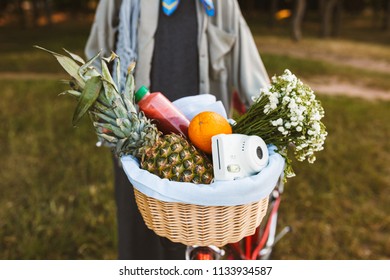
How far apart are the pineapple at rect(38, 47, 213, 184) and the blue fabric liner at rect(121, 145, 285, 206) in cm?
6

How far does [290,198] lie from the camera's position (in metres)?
4.97

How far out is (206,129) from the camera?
163 centimetres

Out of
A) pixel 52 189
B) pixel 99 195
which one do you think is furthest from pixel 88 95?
pixel 52 189

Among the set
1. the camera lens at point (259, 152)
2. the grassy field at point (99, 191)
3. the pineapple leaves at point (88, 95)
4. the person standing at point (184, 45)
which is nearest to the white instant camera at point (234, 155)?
the camera lens at point (259, 152)

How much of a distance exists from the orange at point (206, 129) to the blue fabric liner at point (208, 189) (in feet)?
0.57

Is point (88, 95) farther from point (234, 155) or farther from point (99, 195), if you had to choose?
point (99, 195)

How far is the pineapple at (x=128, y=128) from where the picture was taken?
154 cm

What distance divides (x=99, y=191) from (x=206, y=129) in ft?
11.5

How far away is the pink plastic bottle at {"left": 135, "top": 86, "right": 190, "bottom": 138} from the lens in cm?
173

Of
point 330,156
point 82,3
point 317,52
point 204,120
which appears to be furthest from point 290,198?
point 82,3

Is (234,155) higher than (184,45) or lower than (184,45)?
higher

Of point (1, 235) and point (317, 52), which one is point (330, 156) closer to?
point (1, 235)

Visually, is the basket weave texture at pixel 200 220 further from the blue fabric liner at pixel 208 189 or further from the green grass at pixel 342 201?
the green grass at pixel 342 201

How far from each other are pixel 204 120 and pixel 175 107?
0.20 metres
